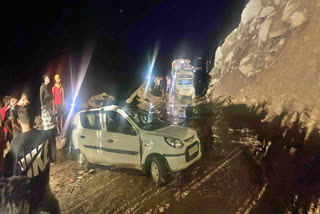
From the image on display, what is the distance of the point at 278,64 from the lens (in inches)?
635

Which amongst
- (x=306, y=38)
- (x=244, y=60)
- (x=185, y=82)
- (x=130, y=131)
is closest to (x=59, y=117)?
(x=130, y=131)

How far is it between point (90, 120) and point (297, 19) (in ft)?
55.5

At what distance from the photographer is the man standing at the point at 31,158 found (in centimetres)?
367

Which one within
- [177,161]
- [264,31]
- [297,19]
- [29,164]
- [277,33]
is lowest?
[177,161]

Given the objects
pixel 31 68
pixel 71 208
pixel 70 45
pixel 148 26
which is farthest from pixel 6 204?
pixel 148 26

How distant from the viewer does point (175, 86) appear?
22.0 metres

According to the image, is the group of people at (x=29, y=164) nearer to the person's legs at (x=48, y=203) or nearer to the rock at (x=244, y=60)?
the person's legs at (x=48, y=203)

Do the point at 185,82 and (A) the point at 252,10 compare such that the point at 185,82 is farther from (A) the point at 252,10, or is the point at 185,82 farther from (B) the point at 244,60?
(A) the point at 252,10

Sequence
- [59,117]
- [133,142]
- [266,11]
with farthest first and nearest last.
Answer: [266,11], [59,117], [133,142]

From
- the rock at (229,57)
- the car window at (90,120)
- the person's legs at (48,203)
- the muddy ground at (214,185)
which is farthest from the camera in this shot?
the rock at (229,57)

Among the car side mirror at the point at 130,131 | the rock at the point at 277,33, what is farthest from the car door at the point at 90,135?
the rock at the point at 277,33

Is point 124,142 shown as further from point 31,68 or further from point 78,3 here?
point 78,3

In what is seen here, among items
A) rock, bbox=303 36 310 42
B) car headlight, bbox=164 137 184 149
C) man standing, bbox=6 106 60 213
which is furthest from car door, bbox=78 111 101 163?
rock, bbox=303 36 310 42

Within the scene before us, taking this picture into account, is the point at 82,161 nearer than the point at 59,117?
Yes
